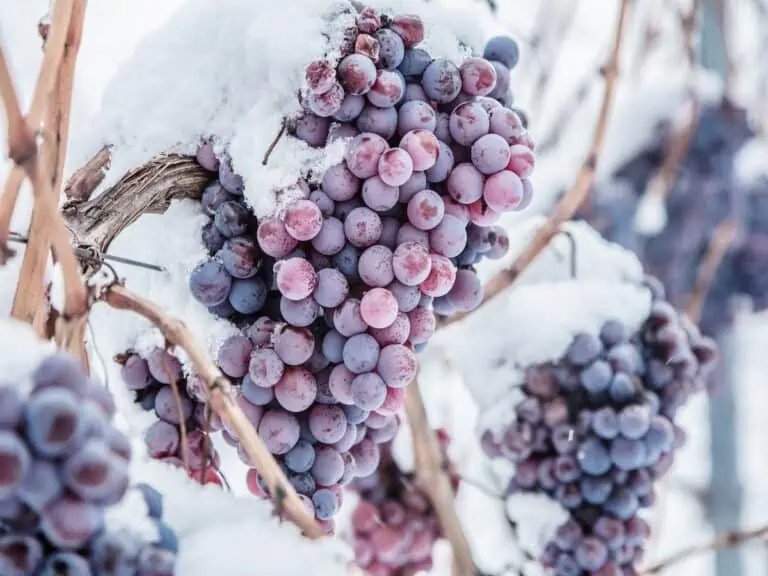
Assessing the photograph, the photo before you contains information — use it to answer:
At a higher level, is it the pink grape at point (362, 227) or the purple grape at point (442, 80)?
the purple grape at point (442, 80)

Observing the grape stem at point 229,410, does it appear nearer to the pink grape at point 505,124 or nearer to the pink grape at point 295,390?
the pink grape at point 295,390

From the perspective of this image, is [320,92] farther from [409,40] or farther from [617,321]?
[617,321]

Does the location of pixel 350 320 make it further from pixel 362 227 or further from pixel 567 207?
pixel 567 207

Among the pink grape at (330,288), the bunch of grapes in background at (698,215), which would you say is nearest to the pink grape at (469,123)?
the pink grape at (330,288)

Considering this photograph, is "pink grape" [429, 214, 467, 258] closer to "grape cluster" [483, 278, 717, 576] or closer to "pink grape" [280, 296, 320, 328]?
"pink grape" [280, 296, 320, 328]

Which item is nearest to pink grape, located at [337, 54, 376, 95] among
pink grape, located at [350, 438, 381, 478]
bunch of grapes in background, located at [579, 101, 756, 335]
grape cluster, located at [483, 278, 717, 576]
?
pink grape, located at [350, 438, 381, 478]

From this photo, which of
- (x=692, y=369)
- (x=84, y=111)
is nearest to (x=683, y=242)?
(x=692, y=369)

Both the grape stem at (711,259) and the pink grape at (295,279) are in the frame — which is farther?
the grape stem at (711,259)

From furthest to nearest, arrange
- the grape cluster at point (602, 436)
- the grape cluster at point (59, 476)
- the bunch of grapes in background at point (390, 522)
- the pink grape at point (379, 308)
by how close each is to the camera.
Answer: the bunch of grapes in background at point (390, 522), the grape cluster at point (602, 436), the pink grape at point (379, 308), the grape cluster at point (59, 476)
